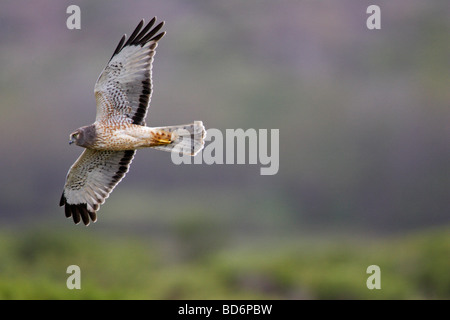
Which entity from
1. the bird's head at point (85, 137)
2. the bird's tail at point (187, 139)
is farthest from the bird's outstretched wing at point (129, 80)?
the bird's tail at point (187, 139)

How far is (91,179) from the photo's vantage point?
702 cm

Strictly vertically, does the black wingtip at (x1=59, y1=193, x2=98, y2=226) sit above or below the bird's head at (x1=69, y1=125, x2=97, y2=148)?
below

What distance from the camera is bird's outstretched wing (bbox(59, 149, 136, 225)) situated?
692cm

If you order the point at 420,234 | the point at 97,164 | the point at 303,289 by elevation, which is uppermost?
the point at 97,164

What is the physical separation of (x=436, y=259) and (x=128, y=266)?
8555 millimetres

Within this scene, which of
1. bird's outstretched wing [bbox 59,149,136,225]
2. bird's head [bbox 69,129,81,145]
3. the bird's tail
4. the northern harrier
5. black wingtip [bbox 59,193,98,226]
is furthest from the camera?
black wingtip [bbox 59,193,98,226]

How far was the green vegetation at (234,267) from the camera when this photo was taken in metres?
19.2

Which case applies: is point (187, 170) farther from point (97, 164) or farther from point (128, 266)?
point (97, 164)

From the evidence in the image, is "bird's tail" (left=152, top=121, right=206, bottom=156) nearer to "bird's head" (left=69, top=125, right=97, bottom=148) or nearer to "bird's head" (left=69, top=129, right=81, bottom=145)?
"bird's head" (left=69, top=125, right=97, bottom=148)

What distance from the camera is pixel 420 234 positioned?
2023 centimetres

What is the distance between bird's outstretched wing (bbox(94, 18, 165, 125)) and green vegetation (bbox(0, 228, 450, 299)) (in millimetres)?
12216

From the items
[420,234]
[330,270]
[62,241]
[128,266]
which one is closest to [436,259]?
[420,234]

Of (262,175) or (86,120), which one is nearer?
(86,120)

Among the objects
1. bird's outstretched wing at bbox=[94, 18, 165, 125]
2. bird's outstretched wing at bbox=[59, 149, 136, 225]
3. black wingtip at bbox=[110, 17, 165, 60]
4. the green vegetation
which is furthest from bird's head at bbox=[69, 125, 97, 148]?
the green vegetation
